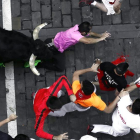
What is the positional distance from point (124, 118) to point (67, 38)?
2412mm

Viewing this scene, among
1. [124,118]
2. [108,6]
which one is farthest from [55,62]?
[124,118]

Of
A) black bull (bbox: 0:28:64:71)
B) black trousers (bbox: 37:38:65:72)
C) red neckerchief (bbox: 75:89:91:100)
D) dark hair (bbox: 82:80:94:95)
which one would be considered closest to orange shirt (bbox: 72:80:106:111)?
red neckerchief (bbox: 75:89:91:100)

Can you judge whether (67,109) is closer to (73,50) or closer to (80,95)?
(80,95)

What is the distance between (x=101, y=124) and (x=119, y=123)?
0.93 metres

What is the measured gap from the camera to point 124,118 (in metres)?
5.95

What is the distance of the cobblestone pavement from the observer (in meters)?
7.43

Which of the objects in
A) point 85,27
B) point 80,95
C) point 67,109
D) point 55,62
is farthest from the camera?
point 55,62

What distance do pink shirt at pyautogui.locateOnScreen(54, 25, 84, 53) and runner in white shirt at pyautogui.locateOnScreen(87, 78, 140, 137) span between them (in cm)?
178

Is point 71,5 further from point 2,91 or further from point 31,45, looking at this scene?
point 2,91

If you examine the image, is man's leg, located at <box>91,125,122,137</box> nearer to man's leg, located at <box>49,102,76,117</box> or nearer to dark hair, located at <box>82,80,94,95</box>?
man's leg, located at <box>49,102,76,117</box>

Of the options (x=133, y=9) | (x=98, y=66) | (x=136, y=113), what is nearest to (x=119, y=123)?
(x=136, y=113)

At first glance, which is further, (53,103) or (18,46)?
(18,46)

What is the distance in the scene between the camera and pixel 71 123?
744 centimetres

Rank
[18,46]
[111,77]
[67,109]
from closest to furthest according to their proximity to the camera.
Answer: [111,77] < [18,46] < [67,109]
